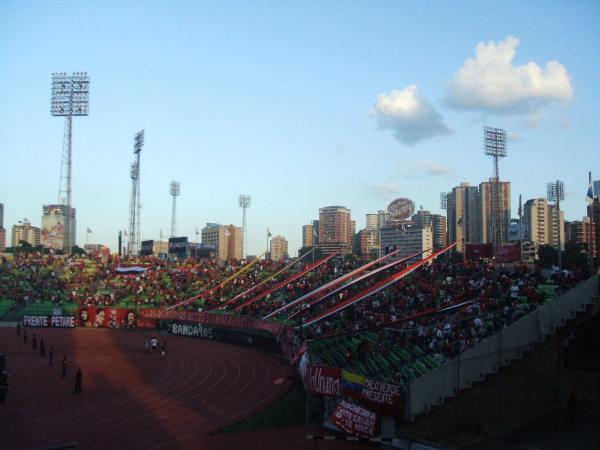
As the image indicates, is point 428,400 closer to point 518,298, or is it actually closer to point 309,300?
point 518,298

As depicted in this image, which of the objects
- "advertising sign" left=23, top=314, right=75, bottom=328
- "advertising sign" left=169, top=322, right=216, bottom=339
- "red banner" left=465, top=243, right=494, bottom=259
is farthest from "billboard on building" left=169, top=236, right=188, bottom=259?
"red banner" left=465, top=243, right=494, bottom=259

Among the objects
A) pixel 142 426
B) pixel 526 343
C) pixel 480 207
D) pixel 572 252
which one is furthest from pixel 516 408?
pixel 480 207

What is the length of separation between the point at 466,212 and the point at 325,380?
160741 mm

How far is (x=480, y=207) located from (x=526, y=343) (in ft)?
502

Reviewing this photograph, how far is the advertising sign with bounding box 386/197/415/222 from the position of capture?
70.9 metres

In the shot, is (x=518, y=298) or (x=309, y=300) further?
(x=309, y=300)

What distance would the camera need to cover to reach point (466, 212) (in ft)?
565

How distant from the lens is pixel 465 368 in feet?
59.9

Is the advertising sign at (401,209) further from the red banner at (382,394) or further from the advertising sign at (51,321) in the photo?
the red banner at (382,394)

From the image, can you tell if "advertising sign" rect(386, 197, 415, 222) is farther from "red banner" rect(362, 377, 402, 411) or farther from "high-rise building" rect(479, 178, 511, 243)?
"high-rise building" rect(479, 178, 511, 243)

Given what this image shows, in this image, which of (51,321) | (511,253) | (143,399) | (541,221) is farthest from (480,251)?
(541,221)

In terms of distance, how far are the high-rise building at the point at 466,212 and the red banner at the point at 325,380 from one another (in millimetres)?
146847

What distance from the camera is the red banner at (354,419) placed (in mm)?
17516

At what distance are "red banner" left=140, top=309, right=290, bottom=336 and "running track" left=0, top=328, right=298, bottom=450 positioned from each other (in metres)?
1.78
